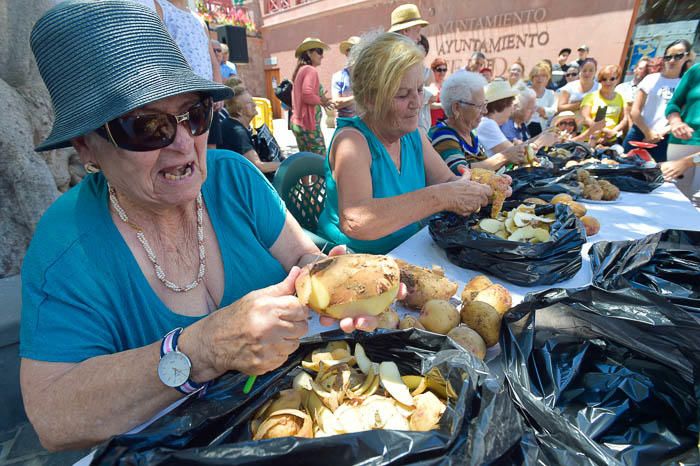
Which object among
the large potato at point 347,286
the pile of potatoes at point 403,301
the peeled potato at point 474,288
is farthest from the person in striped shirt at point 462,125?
the large potato at point 347,286

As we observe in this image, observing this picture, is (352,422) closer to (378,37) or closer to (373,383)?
(373,383)

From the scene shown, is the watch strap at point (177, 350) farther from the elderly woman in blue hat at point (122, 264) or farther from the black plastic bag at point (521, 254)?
the black plastic bag at point (521, 254)

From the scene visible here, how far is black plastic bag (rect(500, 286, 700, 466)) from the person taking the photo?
0.87 m

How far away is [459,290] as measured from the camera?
1606 mm

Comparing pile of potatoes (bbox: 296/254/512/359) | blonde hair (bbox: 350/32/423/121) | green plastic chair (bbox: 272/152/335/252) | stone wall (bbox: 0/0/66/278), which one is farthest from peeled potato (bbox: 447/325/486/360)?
stone wall (bbox: 0/0/66/278)

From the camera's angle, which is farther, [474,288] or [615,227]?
[615,227]

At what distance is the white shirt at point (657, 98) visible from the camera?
4602mm

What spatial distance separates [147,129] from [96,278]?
453mm

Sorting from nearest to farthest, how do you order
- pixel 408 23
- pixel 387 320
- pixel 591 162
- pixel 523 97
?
pixel 387 320 → pixel 591 162 → pixel 523 97 → pixel 408 23

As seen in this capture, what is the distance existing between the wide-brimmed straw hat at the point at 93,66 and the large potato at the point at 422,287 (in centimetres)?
98

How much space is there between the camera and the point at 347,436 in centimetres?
76

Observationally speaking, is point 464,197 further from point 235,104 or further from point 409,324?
point 235,104

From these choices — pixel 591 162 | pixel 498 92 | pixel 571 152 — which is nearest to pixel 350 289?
pixel 591 162

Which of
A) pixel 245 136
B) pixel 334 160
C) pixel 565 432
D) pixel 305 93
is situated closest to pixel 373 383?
pixel 565 432
